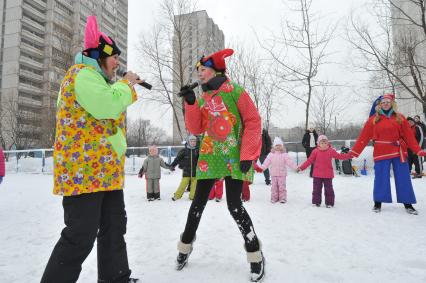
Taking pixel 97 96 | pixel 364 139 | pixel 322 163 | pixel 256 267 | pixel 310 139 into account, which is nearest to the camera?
pixel 97 96

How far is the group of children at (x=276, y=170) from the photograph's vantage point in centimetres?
585

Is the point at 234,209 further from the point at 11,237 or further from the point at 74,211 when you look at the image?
the point at 11,237

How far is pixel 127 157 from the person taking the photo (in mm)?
14891

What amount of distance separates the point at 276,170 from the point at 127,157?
10227mm

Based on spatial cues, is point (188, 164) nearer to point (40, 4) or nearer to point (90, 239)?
point (90, 239)

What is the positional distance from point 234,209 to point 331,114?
23025 mm

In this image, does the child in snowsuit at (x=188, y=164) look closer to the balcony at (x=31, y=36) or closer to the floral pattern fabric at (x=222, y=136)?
the floral pattern fabric at (x=222, y=136)

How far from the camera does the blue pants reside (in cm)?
479

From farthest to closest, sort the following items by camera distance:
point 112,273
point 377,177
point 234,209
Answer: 1. point 377,177
2. point 234,209
3. point 112,273

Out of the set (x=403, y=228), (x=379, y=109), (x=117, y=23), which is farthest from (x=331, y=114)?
(x=117, y=23)

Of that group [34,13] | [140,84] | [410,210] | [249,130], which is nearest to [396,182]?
[410,210]

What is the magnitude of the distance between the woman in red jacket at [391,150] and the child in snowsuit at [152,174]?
457cm

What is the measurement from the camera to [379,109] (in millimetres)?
5070

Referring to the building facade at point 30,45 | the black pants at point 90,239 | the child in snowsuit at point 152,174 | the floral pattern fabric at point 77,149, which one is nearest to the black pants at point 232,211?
the black pants at point 90,239
